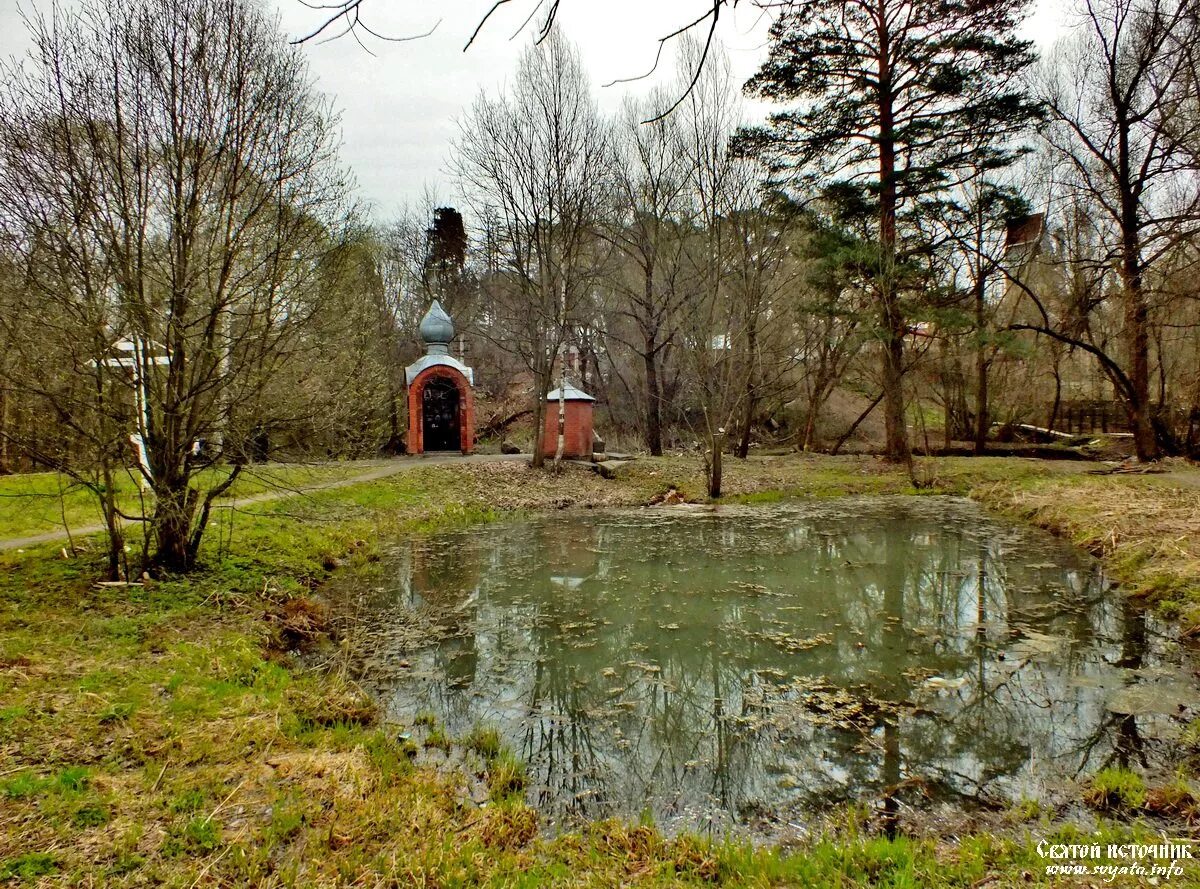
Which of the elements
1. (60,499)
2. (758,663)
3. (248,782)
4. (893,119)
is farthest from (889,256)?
(60,499)

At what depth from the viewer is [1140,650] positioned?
5.11 m

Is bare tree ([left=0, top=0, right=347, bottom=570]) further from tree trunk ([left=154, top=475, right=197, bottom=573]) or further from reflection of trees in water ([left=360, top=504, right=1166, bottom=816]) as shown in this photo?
reflection of trees in water ([left=360, top=504, right=1166, bottom=816])

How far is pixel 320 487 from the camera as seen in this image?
39.4 ft

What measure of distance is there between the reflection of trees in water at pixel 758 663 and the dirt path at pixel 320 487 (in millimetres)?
3012

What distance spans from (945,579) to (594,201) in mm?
12819

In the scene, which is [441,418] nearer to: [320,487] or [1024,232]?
[320,487]

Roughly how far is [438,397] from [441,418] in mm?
711

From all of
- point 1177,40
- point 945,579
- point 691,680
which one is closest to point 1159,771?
point 691,680

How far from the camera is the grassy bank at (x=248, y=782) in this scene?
2590mm

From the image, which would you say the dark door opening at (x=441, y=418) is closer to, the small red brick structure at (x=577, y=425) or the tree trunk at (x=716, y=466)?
the small red brick structure at (x=577, y=425)

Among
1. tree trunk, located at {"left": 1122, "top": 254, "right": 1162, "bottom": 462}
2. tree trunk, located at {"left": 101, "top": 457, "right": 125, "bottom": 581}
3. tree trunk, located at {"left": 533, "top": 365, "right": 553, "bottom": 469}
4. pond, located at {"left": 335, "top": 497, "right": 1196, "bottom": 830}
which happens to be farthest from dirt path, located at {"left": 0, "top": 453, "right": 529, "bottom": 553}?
tree trunk, located at {"left": 1122, "top": 254, "right": 1162, "bottom": 462}

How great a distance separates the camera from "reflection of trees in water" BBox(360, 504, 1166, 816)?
11.6 ft

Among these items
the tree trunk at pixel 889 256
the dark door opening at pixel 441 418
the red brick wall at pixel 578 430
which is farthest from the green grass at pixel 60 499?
the tree trunk at pixel 889 256

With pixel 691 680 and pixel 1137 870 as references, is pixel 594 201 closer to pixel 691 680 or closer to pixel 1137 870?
pixel 691 680
